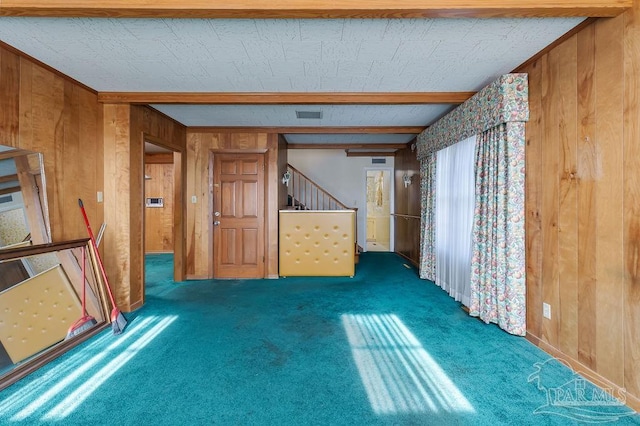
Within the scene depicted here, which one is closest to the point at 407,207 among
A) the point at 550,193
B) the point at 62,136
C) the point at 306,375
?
the point at 550,193

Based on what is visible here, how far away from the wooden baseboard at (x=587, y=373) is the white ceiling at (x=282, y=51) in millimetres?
2420

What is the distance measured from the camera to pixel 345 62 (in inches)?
95.6

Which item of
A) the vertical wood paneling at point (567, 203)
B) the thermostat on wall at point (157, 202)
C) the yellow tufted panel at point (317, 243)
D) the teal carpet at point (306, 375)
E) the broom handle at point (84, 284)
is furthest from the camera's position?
the thermostat on wall at point (157, 202)

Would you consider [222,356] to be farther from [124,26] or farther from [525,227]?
[525,227]

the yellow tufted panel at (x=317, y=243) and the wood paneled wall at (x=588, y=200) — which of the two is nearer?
the wood paneled wall at (x=588, y=200)

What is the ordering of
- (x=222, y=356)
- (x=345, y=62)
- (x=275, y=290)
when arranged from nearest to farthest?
(x=222, y=356), (x=345, y=62), (x=275, y=290)

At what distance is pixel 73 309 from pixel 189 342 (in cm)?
120

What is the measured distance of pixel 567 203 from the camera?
6.84 feet

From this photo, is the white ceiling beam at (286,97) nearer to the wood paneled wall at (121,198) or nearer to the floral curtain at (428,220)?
the wood paneled wall at (121,198)

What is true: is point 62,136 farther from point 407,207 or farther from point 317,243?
point 407,207

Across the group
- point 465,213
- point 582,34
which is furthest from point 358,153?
point 582,34

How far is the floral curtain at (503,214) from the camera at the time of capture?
2465 mm

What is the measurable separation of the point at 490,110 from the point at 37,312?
4.44m

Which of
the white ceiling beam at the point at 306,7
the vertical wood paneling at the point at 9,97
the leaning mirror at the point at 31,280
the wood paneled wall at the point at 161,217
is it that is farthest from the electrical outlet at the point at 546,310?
the wood paneled wall at the point at 161,217
